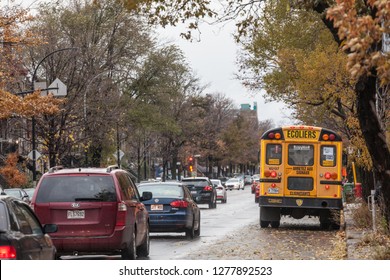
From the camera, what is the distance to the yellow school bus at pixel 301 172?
1163 inches

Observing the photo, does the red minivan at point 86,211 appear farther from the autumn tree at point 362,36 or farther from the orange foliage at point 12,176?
the orange foliage at point 12,176

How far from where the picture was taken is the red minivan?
685 inches

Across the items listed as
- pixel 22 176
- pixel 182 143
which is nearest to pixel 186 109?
pixel 182 143

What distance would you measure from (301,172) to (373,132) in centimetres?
1204

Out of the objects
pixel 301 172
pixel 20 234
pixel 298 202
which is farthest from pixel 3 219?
pixel 301 172

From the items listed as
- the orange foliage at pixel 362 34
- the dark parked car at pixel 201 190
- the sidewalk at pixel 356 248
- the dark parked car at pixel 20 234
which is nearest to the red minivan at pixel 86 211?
the sidewalk at pixel 356 248

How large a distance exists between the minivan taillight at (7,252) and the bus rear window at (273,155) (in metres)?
20.2

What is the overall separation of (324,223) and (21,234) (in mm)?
20259

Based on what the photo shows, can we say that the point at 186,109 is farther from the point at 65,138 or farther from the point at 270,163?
the point at 270,163

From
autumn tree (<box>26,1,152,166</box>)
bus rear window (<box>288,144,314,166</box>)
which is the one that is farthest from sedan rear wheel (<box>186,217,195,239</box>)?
autumn tree (<box>26,1,152,166</box>)

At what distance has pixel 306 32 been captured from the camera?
4053 centimetres

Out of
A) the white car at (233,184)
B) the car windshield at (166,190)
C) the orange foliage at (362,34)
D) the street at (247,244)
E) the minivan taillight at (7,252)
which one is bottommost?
the street at (247,244)

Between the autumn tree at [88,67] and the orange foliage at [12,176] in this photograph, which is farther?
the orange foliage at [12,176]
